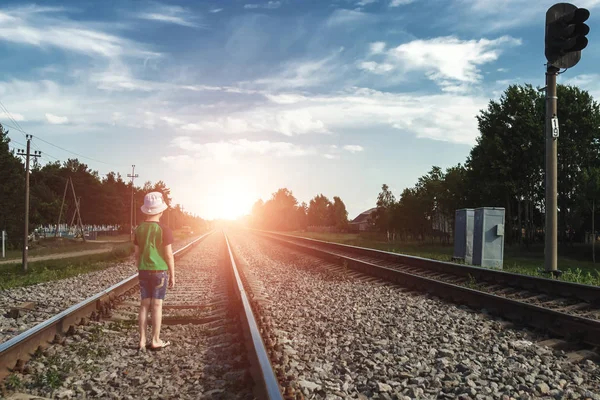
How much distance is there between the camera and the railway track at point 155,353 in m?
4.08

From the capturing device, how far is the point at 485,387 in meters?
4.09

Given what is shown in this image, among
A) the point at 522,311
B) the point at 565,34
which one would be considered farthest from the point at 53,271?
the point at 565,34

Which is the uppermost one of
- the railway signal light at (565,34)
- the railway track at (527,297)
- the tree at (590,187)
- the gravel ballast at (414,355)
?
the railway signal light at (565,34)

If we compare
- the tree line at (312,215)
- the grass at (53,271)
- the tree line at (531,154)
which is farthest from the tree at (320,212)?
the grass at (53,271)

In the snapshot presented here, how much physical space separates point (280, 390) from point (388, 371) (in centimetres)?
141

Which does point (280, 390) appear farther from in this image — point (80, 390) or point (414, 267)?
point (414, 267)

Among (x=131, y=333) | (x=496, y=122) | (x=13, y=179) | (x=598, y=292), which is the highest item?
(x=496, y=122)

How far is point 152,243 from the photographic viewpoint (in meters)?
5.48

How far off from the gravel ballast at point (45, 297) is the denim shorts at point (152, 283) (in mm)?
1883

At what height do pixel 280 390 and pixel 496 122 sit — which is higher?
pixel 496 122

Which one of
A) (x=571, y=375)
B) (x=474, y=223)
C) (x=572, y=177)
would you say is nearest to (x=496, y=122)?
(x=572, y=177)

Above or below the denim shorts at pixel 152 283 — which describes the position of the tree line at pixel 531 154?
above

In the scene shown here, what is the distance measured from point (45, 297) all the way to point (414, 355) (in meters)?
7.57

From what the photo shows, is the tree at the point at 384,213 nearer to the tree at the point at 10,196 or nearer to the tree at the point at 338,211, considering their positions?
the tree at the point at 338,211
